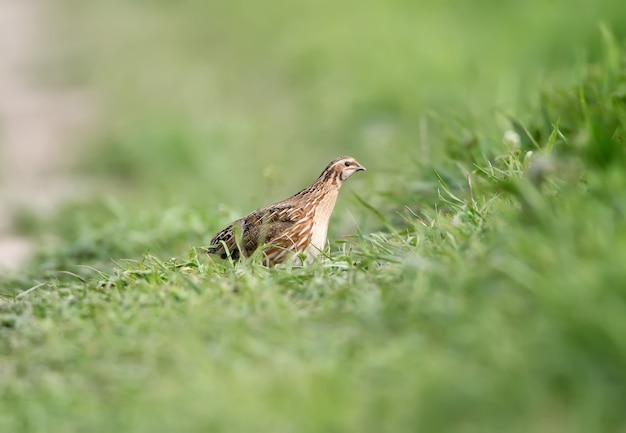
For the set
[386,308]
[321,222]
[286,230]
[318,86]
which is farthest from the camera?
[318,86]

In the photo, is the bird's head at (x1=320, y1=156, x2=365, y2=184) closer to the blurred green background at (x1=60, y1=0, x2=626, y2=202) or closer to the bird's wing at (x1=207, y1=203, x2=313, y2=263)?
the bird's wing at (x1=207, y1=203, x2=313, y2=263)

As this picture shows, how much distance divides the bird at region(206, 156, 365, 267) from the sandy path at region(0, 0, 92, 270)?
2.83m

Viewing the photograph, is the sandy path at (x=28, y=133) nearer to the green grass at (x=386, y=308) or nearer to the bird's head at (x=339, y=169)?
the green grass at (x=386, y=308)

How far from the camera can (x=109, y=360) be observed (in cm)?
447

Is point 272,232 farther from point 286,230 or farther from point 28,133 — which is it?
point 28,133

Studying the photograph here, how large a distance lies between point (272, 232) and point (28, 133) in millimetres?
8396

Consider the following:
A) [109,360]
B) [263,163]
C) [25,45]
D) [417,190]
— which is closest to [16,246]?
[263,163]

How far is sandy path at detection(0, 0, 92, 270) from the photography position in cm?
1066

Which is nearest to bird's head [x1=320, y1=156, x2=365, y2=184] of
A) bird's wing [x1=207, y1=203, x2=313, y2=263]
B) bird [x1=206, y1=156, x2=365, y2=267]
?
bird [x1=206, y1=156, x2=365, y2=267]

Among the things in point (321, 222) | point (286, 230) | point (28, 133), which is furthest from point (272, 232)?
point (28, 133)

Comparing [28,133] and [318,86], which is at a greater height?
[28,133]

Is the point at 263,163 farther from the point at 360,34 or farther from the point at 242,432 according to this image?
the point at 242,432

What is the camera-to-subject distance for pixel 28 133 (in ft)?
45.9

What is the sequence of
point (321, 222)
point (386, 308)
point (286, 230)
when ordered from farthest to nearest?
point (321, 222) < point (286, 230) < point (386, 308)
